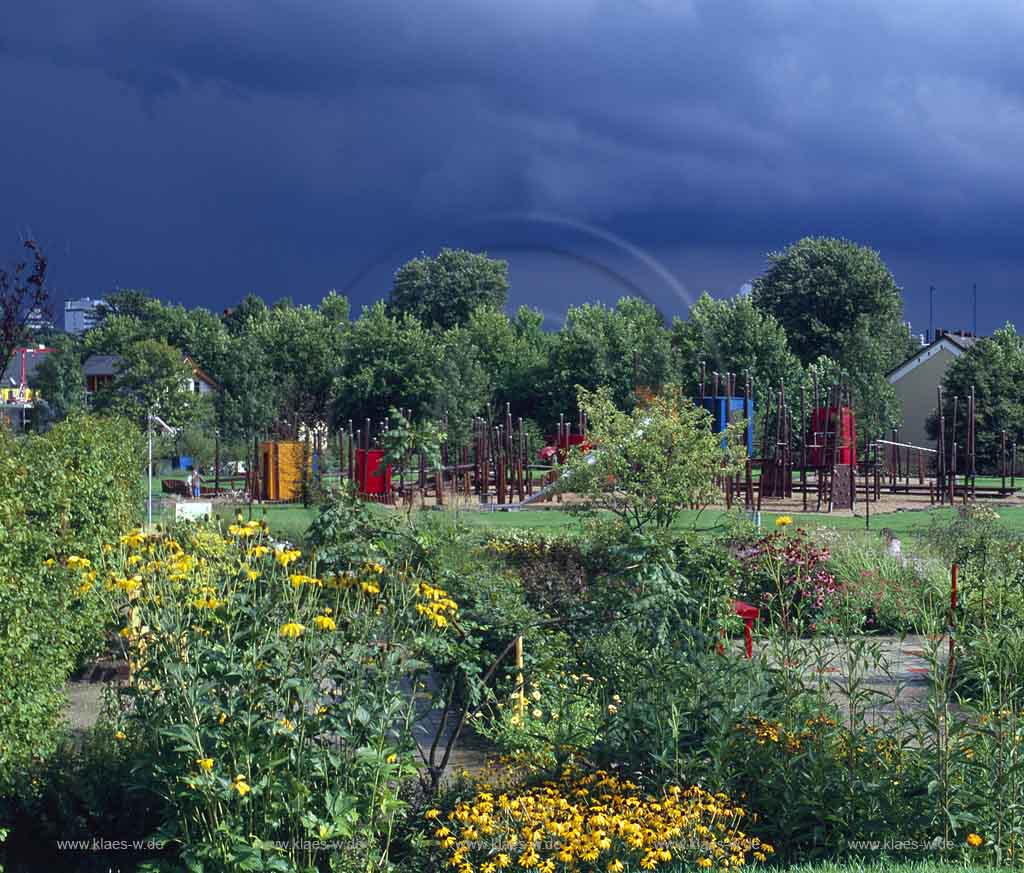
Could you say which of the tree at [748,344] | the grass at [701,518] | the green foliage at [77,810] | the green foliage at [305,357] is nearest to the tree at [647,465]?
the grass at [701,518]

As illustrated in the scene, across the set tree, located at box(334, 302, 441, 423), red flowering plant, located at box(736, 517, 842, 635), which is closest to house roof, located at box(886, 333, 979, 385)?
tree, located at box(334, 302, 441, 423)

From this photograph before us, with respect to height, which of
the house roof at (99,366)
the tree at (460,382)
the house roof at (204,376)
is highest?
the house roof at (99,366)

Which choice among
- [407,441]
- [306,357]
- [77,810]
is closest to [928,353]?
[306,357]

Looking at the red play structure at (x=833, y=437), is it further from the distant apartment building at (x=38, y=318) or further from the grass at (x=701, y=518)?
the distant apartment building at (x=38, y=318)

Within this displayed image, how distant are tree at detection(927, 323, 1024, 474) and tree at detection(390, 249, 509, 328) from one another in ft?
62.5

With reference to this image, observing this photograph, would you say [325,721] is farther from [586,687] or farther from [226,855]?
[586,687]

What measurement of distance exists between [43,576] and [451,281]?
134 feet

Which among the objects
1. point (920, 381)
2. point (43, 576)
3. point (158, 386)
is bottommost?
point (43, 576)

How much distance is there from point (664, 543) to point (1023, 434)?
45.8m

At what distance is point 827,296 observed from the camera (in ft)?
201

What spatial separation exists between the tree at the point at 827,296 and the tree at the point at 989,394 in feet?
34.0

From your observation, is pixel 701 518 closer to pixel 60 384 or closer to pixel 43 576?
pixel 43 576

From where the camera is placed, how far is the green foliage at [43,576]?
524 cm

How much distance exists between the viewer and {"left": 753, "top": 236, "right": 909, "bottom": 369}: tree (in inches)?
2398
